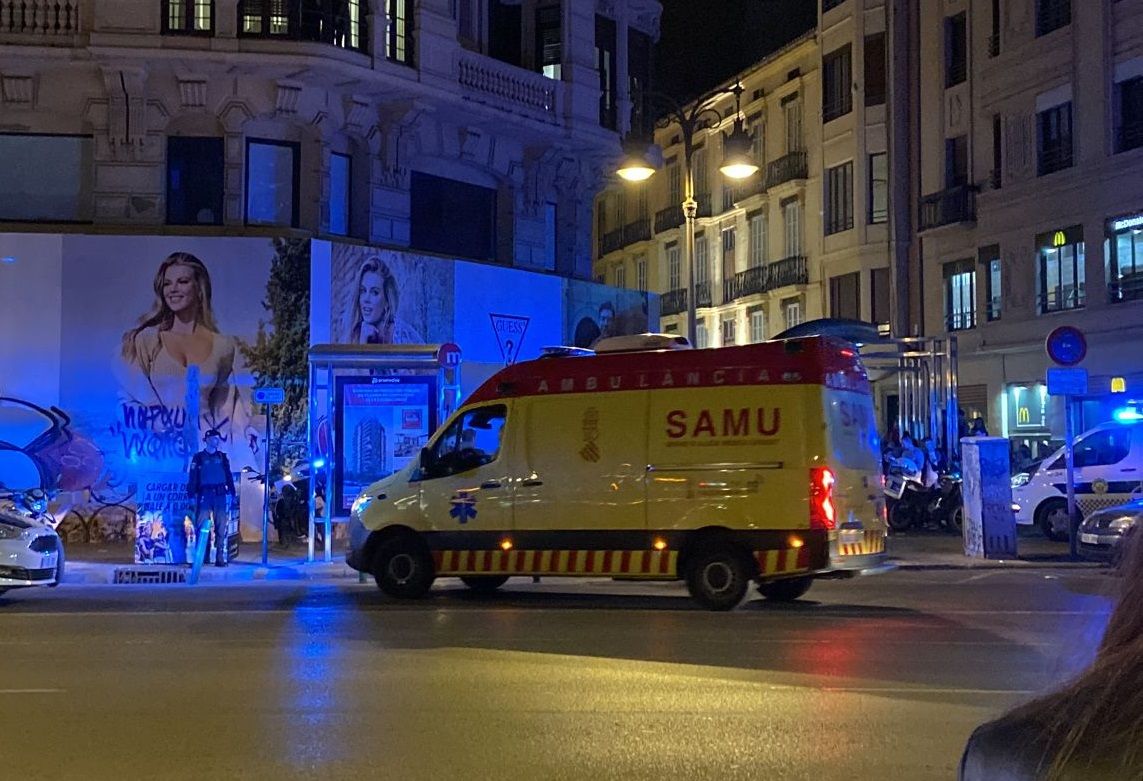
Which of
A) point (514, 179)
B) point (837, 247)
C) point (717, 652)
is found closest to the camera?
point (717, 652)

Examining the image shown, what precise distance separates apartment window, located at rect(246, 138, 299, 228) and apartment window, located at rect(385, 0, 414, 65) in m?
2.45

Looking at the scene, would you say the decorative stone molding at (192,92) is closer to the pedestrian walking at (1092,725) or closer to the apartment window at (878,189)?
the pedestrian walking at (1092,725)

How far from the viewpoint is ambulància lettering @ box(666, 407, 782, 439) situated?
511 inches

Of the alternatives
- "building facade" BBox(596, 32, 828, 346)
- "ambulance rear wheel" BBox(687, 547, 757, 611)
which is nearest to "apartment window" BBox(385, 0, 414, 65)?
"ambulance rear wheel" BBox(687, 547, 757, 611)

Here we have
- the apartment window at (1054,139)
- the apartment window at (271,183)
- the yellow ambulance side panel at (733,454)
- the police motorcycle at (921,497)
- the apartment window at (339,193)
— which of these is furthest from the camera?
the apartment window at (1054,139)

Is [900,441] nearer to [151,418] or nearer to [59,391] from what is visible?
[151,418]

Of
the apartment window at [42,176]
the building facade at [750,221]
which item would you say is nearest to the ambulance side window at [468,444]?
the apartment window at [42,176]

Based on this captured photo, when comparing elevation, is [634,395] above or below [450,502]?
above

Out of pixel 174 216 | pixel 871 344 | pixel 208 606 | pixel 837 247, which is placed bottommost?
pixel 208 606

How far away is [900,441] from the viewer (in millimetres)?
22891

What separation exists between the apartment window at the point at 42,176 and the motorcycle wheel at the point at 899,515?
15.0 meters

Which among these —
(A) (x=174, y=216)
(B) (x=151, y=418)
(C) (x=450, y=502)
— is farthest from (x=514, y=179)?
(C) (x=450, y=502)

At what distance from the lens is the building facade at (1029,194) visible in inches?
1119

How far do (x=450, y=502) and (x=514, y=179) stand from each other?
12.5 meters
